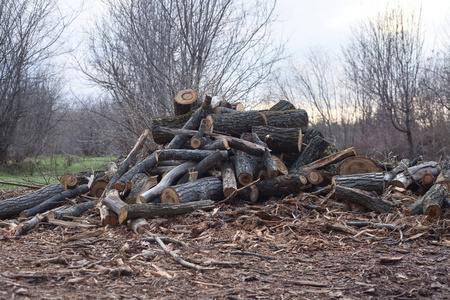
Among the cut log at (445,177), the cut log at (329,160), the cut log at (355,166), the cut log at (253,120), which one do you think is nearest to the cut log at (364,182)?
the cut log at (355,166)

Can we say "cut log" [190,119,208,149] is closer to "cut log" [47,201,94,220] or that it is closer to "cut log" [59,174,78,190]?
"cut log" [47,201,94,220]

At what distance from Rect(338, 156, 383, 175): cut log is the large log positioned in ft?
15.8

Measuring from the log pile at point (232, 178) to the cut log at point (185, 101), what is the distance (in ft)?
1.66

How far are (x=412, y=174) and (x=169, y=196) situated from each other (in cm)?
403

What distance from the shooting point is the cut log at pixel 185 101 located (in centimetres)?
777

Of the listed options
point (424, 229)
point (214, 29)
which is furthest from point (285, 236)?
point (214, 29)

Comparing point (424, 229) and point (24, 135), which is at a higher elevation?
point (24, 135)

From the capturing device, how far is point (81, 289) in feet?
8.59

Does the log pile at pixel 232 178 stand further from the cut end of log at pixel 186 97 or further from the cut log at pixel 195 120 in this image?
the cut end of log at pixel 186 97

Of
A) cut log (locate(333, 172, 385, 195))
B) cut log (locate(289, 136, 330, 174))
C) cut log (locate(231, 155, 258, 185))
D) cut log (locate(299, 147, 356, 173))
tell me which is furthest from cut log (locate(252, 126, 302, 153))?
cut log (locate(333, 172, 385, 195))

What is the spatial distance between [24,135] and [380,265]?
778 inches

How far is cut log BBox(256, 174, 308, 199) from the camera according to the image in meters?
5.72

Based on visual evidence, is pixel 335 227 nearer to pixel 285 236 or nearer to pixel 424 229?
pixel 285 236

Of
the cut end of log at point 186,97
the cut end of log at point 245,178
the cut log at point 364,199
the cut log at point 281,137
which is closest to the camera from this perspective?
the cut log at point 364,199
